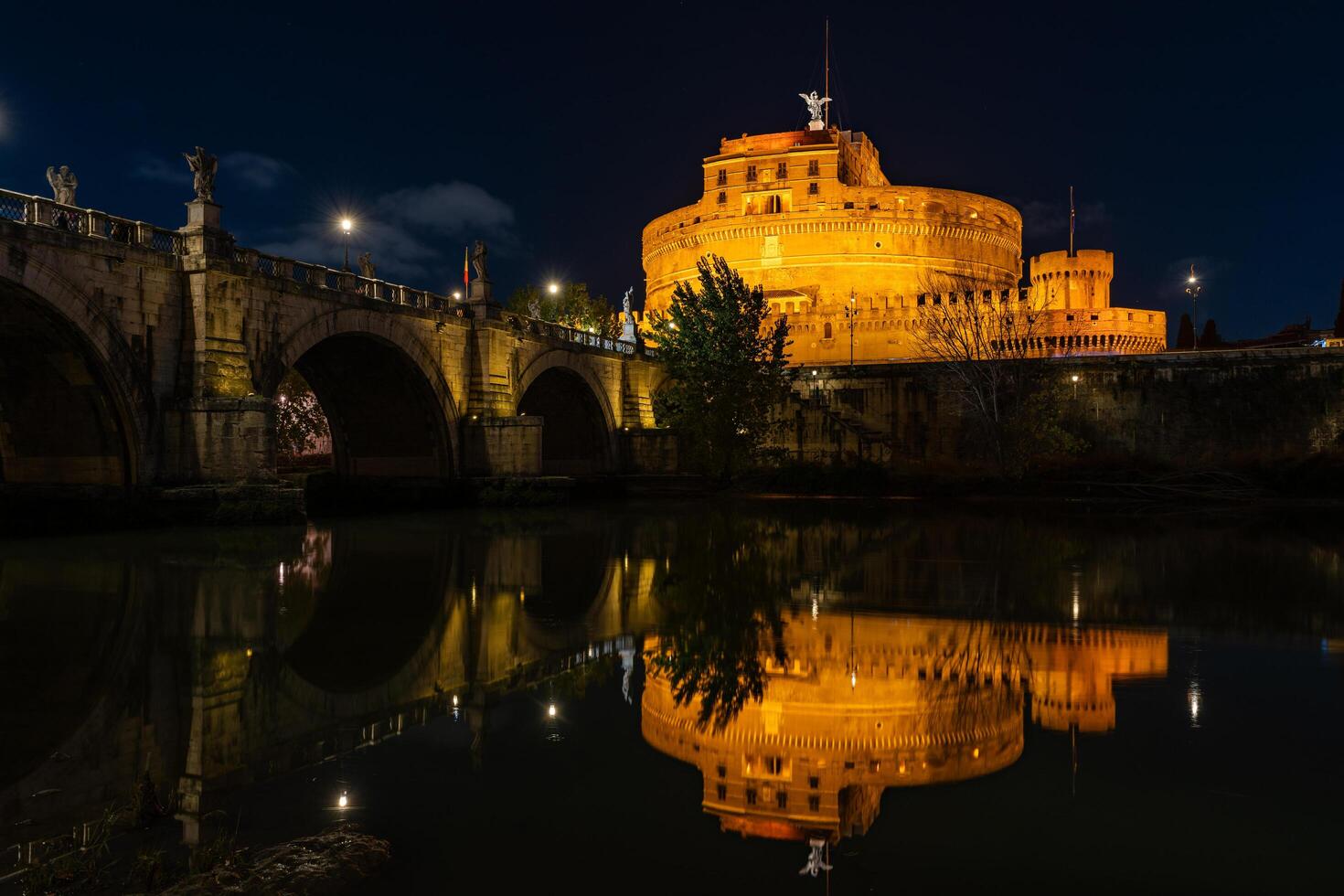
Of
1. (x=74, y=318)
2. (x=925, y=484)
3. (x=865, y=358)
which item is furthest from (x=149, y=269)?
(x=865, y=358)

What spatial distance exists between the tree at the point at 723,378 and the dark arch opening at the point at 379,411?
1130 centimetres

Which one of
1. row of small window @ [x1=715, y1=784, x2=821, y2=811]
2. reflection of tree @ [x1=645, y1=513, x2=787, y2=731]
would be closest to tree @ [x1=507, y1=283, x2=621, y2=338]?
reflection of tree @ [x1=645, y1=513, x2=787, y2=731]

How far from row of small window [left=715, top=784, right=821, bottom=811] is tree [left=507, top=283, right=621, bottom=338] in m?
56.8

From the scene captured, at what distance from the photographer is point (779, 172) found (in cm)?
7506

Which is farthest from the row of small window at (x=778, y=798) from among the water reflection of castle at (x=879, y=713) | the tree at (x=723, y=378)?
the tree at (x=723, y=378)

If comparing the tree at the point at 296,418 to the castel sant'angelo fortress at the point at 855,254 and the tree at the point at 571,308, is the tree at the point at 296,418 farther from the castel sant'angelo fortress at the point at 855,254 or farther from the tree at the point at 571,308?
the castel sant'angelo fortress at the point at 855,254

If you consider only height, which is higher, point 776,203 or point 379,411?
point 776,203

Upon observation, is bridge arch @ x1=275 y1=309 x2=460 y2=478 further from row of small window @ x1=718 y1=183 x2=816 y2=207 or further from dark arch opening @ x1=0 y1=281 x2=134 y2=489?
row of small window @ x1=718 y1=183 x2=816 y2=207

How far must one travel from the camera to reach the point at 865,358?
6681 centimetres

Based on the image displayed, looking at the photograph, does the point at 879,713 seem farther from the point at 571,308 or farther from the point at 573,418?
the point at 571,308

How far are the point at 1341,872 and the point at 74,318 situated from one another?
72.9ft

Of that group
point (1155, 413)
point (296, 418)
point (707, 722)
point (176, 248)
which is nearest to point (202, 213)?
point (176, 248)

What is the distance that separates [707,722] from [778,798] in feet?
4.36

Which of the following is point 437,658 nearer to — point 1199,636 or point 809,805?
point 809,805
